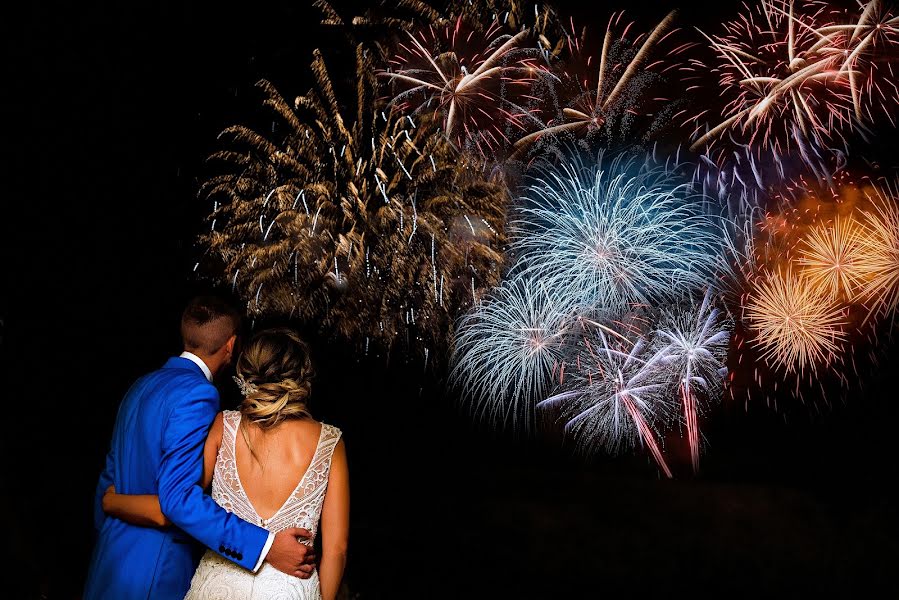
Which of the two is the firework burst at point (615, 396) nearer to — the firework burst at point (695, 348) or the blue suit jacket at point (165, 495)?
the firework burst at point (695, 348)

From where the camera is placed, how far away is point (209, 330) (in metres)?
3.06

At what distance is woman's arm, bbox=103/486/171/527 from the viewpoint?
281cm

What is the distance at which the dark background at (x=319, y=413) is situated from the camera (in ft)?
16.9

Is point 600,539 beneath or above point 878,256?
beneath

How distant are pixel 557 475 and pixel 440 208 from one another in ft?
14.3

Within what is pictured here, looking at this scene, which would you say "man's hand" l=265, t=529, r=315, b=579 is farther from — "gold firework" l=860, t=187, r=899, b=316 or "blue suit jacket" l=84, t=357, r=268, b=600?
"gold firework" l=860, t=187, r=899, b=316

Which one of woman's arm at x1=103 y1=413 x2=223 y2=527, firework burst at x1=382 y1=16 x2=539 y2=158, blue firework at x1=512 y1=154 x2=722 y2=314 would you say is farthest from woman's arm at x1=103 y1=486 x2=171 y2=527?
blue firework at x1=512 y1=154 x2=722 y2=314

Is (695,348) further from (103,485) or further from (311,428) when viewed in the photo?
(103,485)

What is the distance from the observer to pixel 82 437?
212 inches

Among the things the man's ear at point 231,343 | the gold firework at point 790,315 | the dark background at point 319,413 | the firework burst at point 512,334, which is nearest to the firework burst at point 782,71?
the dark background at point 319,413

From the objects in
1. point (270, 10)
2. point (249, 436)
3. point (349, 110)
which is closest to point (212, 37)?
point (270, 10)

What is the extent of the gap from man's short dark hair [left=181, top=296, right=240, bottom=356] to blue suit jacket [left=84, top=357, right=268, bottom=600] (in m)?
0.09

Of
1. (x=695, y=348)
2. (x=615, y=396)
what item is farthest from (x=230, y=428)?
(x=695, y=348)

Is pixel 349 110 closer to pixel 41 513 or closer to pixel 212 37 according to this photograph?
pixel 212 37
